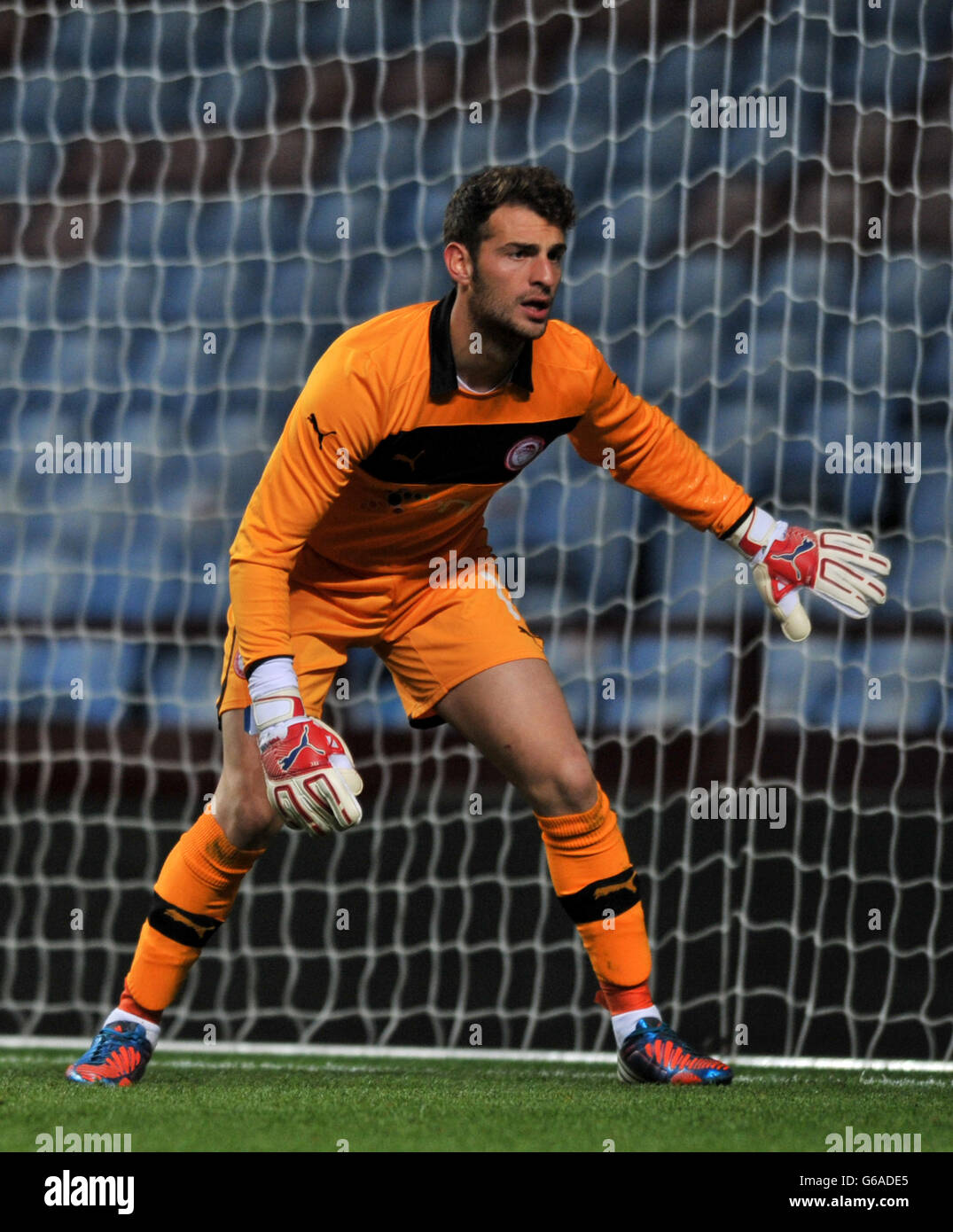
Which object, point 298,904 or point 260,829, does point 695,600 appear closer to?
point 298,904

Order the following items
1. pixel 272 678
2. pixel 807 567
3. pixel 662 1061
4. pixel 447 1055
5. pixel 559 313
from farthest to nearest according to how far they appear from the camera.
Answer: pixel 559 313 → pixel 447 1055 → pixel 807 567 → pixel 662 1061 → pixel 272 678

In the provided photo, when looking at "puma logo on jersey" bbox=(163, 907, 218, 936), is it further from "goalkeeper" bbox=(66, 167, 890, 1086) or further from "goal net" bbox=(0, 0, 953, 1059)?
"goal net" bbox=(0, 0, 953, 1059)

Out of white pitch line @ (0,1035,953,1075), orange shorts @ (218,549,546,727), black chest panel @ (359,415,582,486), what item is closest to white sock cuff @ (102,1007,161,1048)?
orange shorts @ (218,549,546,727)

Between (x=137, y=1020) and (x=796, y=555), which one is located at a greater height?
(x=796, y=555)

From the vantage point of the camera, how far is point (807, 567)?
341cm

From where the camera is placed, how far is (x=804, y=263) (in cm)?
1019

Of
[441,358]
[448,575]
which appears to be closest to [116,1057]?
[448,575]

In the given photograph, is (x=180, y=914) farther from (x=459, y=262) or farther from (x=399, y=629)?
(x=459, y=262)

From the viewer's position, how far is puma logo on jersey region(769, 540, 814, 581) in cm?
341

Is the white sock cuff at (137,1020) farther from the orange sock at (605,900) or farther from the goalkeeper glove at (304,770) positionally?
the orange sock at (605,900)

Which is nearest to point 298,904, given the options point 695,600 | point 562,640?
point 562,640

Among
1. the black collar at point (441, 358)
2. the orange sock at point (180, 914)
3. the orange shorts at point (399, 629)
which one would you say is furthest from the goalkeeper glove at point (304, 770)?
the black collar at point (441, 358)

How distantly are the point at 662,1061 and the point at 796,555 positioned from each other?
1.01 m

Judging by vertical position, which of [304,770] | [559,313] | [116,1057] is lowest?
[116,1057]
